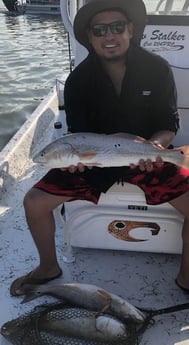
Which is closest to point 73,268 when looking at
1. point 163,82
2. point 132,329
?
point 132,329

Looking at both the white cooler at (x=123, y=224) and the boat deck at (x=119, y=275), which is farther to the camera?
the white cooler at (x=123, y=224)

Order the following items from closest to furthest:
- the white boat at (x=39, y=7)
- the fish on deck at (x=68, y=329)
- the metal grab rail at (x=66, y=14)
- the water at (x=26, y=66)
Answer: the fish on deck at (x=68, y=329) < the metal grab rail at (x=66, y=14) < the water at (x=26, y=66) < the white boat at (x=39, y=7)

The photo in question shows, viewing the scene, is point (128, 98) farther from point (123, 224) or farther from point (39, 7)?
point (39, 7)

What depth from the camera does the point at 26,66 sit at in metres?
12.4

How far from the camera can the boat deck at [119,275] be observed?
2.16m

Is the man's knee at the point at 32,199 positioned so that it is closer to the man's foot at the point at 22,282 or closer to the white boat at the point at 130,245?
the white boat at the point at 130,245

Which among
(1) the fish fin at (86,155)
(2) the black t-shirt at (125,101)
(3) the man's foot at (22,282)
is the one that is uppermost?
(2) the black t-shirt at (125,101)

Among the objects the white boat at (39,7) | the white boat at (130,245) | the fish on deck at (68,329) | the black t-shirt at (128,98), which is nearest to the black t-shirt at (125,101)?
the black t-shirt at (128,98)

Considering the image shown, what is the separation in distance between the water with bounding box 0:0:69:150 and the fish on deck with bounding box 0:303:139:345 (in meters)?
4.74

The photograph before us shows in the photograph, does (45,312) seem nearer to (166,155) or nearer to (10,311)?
(10,311)

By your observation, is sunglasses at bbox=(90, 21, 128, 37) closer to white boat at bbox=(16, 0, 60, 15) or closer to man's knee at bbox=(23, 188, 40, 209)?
man's knee at bbox=(23, 188, 40, 209)

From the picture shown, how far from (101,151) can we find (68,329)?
86cm

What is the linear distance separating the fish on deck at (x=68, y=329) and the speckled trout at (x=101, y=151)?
74 cm

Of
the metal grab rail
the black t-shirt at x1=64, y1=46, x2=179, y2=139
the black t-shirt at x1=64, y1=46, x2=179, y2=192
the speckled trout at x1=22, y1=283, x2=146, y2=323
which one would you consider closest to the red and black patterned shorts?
the black t-shirt at x1=64, y1=46, x2=179, y2=192
